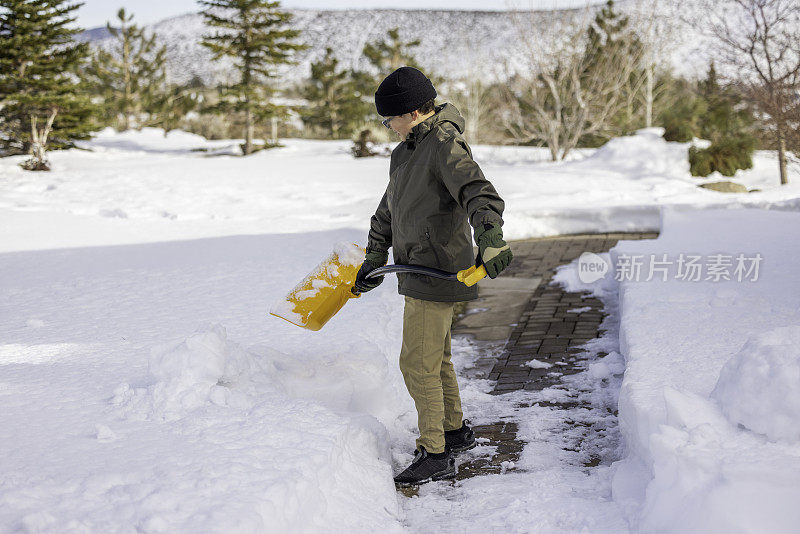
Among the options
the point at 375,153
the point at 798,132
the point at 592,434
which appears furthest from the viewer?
the point at 375,153

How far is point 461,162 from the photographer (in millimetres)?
2479

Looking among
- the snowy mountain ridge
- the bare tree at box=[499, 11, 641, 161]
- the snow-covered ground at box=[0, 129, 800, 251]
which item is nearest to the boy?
the snow-covered ground at box=[0, 129, 800, 251]

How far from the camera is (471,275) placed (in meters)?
2.46

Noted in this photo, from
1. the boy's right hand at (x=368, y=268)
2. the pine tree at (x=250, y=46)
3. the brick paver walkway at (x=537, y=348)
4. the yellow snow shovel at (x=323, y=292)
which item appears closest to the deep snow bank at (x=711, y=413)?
the brick paver walkway at (x=537, y=348)

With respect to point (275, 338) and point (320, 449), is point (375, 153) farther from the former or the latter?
point (320, 449)

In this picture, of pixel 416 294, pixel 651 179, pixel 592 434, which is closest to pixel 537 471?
pixel 592 434

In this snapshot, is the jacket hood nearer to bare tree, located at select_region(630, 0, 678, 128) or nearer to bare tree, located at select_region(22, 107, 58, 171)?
bare tree, located at select_region(22, 107, 58, 171)

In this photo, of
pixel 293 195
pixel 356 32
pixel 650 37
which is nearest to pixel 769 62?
pixel 293 195

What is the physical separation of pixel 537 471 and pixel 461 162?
1.20 m

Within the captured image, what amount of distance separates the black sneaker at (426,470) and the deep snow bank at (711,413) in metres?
0.65

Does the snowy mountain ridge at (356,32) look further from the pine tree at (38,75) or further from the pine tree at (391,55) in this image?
the pine tree at (38,75)

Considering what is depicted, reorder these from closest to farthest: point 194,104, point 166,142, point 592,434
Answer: point 592,434
point 166,142
point 194,104

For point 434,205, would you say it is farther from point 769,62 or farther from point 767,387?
point 769,62

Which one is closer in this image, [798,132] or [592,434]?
[592,434]
